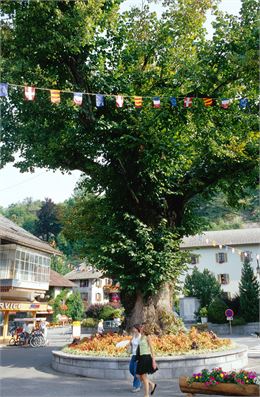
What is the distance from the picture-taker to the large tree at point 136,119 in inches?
594

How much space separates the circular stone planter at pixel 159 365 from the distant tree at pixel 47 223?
3053 inches

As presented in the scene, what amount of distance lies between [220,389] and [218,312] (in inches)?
1130

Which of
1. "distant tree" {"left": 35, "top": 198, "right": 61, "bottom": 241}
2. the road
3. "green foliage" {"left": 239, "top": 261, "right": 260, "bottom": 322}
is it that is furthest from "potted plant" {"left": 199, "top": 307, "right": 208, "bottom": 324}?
"distant tree" {"left": 35, "top": 198, "right": 61, "bottom": 241}

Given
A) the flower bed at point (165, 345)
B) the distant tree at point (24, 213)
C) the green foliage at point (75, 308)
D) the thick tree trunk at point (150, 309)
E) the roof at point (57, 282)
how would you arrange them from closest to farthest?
the flower bed at point (165, 345) → the thick tree trunk at point (150, 309) → the roof at point (57, 282) → the green foliage at point (75, 308) → the distant tree at point (24, 213)

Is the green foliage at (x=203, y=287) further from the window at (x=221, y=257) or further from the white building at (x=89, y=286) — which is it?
the white building at (x=89, y=286)

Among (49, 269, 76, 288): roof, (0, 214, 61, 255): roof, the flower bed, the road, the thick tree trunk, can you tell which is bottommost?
the road

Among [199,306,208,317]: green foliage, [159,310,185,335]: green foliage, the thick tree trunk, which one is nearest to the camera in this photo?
[159,310,185,335]: green foliage

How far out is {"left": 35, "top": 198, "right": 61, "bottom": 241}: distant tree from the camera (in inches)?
3593

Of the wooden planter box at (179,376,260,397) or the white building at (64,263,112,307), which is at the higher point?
the white building at (64,263,112,307)

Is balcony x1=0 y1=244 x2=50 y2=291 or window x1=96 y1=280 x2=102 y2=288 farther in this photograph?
window x1=96 y1=280 x2=102 y2=288

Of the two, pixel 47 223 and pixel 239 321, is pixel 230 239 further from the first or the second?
pixel 47 223

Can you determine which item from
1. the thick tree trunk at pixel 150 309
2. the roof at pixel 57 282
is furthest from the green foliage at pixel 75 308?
the thick tree trunk at pixel 150 309

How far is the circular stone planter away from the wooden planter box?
3.13 metres

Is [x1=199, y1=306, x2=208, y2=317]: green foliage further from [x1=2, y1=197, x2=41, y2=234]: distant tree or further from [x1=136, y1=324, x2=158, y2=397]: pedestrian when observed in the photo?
[x1=2, y1=197, x2=41, y2=234]: distant tree
